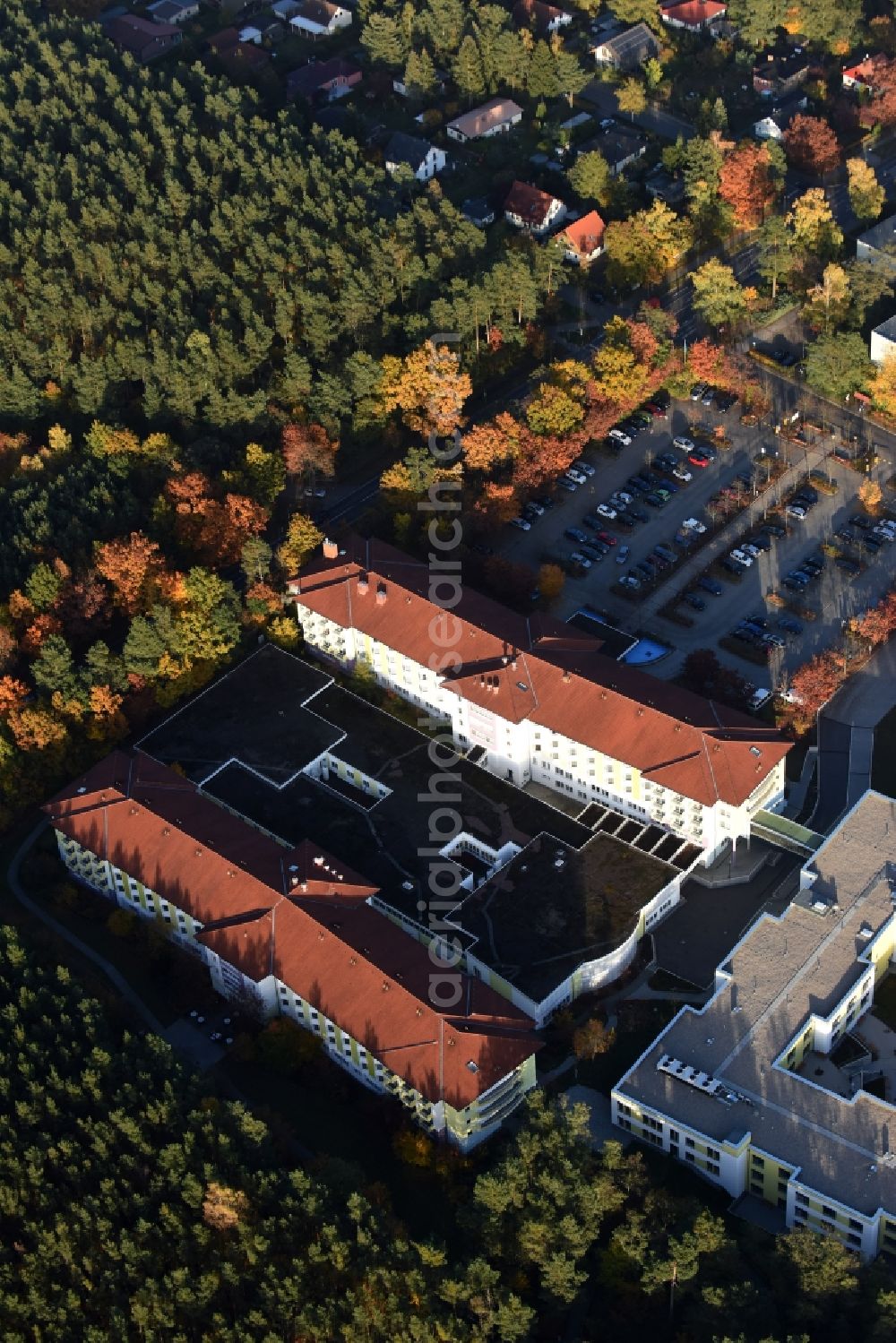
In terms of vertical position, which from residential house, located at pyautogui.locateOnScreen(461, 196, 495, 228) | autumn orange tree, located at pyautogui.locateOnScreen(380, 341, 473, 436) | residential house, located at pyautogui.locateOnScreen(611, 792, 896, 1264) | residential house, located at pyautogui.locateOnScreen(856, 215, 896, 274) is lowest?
residential house, located at pyautogui.locateOnScreen(611, 792, 896, 1264)

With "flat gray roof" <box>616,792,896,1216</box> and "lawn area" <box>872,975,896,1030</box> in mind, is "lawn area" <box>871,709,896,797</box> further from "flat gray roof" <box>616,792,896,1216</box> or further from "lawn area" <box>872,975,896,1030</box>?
"lawn area" <box>872,975,896,1030</box>

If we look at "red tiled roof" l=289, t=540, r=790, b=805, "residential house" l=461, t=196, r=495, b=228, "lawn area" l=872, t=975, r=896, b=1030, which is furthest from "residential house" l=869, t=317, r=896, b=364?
"lawn area" l=872, t=975, r=896, b=1030

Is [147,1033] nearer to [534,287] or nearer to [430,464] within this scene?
[430,464]

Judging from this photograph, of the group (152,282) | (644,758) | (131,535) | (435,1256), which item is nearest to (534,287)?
(152,282)

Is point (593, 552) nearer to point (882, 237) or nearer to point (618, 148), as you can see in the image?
point (882, 237)

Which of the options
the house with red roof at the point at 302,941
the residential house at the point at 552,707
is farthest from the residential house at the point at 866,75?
the house with red roof at the point at 302,941

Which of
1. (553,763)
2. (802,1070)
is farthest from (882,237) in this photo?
(802,1070)
